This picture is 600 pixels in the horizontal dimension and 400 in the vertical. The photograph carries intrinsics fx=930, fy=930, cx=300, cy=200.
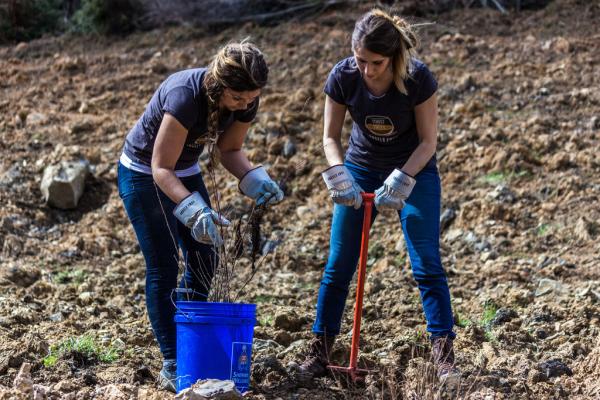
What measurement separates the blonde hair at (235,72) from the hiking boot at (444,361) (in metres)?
1.33

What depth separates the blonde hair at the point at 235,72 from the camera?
3.54 m

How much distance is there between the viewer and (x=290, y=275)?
643cm

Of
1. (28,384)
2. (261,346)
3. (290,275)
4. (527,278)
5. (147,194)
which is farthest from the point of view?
(290,275)

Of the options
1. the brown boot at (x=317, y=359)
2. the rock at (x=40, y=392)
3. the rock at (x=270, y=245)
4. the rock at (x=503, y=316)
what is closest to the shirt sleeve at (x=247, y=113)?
the brown boot at (x=317, y=359)

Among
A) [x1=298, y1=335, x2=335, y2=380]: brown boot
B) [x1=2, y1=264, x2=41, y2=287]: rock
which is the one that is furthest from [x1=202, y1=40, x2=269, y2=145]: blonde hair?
[x1=2, y1=264, x2=41, y2=287]: rock

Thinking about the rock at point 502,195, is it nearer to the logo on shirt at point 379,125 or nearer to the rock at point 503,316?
the rock at point 503,316

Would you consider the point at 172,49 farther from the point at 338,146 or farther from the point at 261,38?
the point at 338,146

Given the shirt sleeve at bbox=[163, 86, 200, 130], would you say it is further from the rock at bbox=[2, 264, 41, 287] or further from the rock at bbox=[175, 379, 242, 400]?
the rock at bbox=[2, 264, 41, 287]

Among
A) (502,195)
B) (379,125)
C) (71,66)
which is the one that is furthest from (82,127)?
(379,125)

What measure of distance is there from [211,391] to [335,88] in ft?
4.74

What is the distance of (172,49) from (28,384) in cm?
736

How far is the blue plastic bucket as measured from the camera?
3648 mm

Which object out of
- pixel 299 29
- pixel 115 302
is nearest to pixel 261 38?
pixel 299 29

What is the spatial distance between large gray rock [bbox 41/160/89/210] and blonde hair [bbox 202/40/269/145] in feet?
13.9
